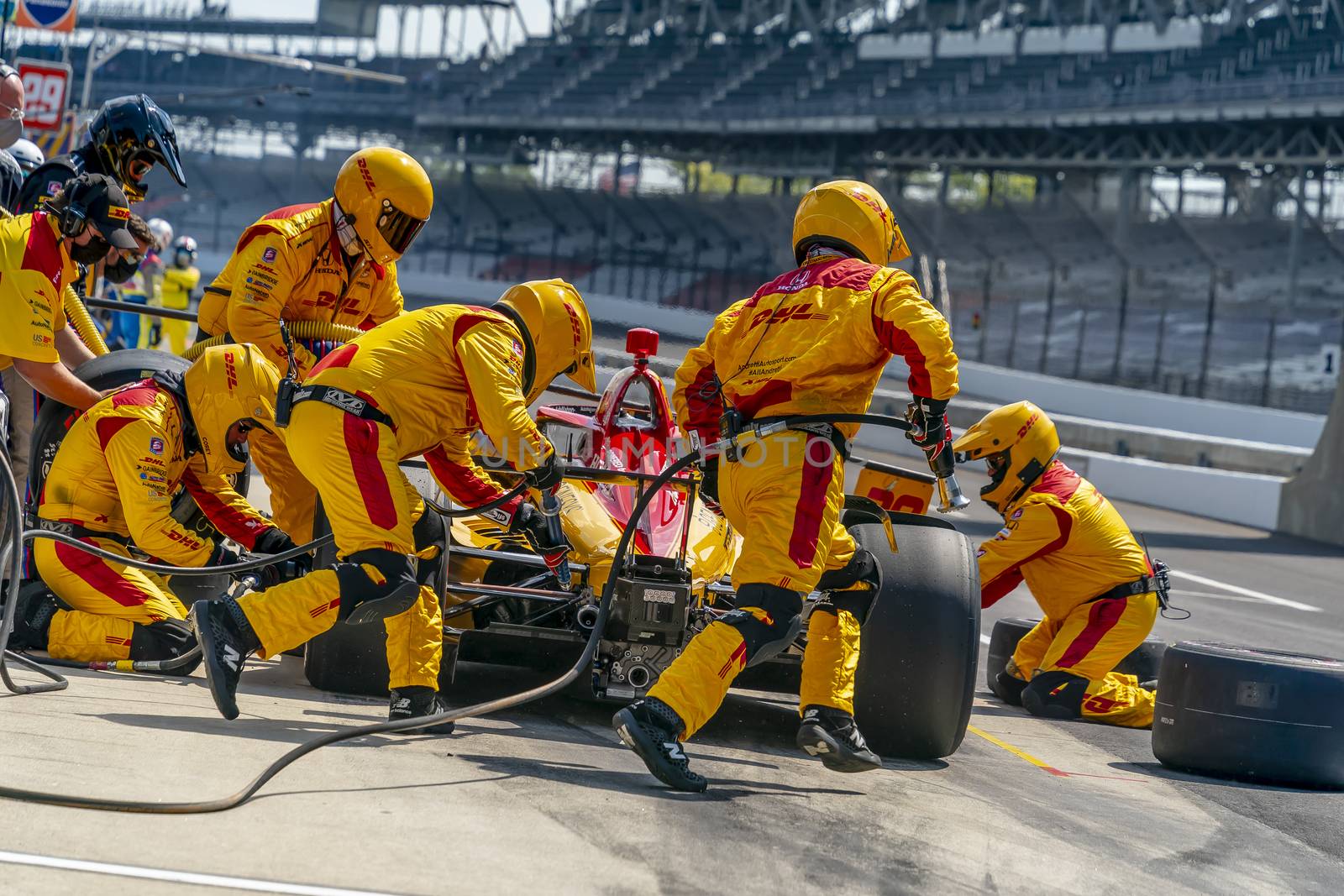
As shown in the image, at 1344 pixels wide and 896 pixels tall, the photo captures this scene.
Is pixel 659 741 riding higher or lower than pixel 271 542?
lower

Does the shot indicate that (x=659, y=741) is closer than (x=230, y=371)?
Yes

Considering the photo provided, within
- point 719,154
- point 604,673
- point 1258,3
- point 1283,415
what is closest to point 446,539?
point 604,673

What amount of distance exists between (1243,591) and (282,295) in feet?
29.8

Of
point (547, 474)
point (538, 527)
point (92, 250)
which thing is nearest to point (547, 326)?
point (547, 474)

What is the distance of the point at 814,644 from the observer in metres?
5.22

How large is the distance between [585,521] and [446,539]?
2.68ft

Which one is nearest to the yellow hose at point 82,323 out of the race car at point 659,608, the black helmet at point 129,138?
the black helmet at point 129,138

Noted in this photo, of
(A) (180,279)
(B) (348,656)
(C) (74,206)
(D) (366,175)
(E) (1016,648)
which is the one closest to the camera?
(B) (348,656)

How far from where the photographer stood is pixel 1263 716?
19.3ft

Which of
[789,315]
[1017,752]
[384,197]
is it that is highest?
[384,197]

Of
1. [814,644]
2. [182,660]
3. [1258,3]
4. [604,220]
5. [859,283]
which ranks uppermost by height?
[1258,3]

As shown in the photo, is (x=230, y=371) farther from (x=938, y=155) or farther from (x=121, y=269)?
(x=938, y=155)

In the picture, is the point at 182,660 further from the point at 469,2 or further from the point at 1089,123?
the point at 469,2

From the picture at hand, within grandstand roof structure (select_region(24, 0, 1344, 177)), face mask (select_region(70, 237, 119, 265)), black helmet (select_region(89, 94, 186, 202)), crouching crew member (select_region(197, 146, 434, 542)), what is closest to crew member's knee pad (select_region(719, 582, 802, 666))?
crouching crew member (select_region(197, 146, 434, 542))
